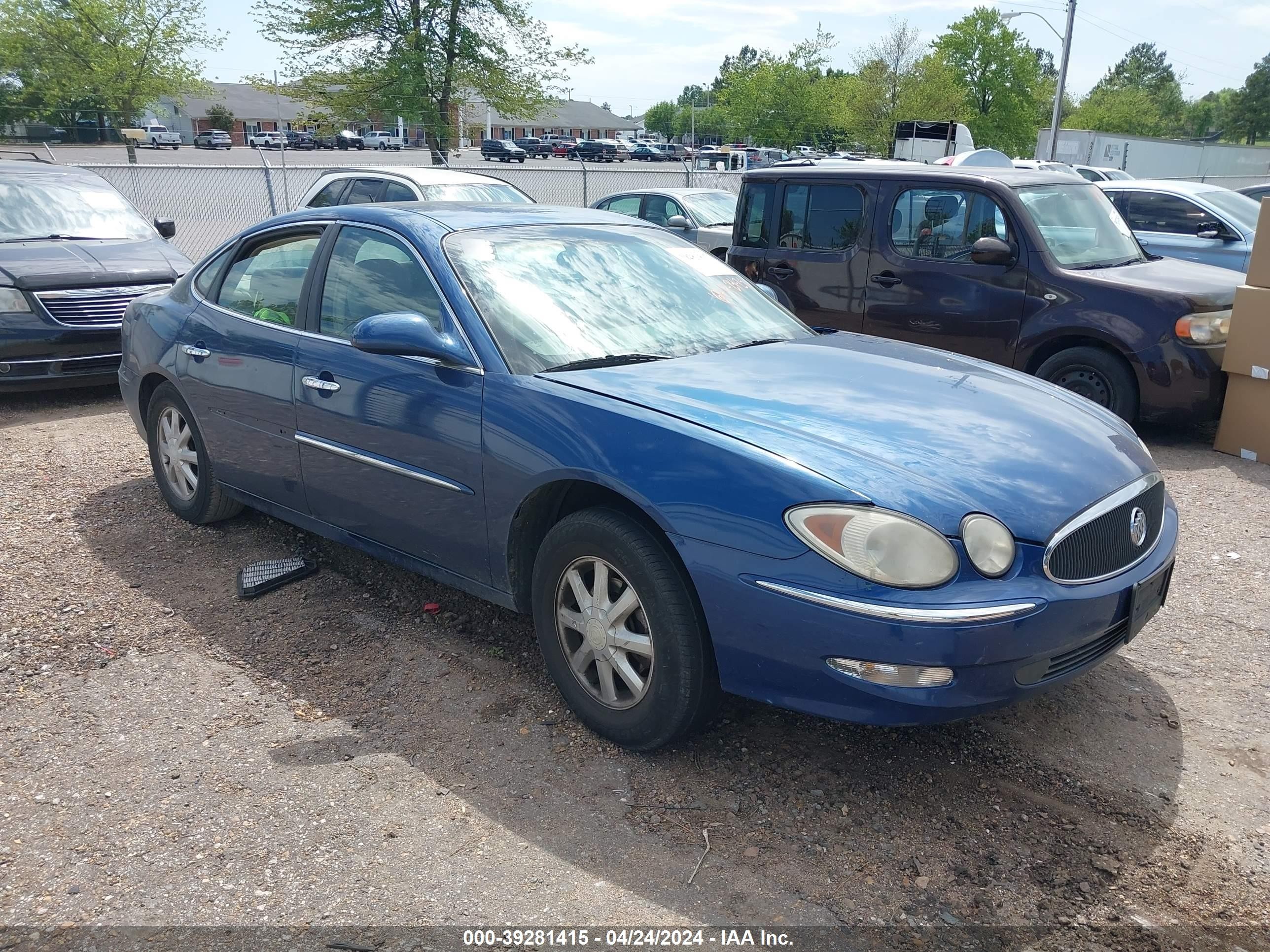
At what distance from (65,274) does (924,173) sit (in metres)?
6.65

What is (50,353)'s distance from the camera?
761 centimetres

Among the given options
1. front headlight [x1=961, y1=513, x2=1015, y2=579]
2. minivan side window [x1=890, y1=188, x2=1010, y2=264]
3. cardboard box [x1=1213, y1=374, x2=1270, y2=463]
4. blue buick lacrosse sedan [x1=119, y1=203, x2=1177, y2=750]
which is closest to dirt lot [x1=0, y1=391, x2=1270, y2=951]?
blue buick lacrosse sedan [x1=119, y1=203, x2=1177, y2=750]

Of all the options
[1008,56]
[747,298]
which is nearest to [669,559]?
[747,298]

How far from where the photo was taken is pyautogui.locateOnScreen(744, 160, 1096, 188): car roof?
24.6ft

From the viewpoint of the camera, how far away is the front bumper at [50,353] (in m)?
7.48

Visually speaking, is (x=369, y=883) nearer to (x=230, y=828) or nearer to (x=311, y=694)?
(x=230, y=828)

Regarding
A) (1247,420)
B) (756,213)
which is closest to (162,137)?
(756,213)

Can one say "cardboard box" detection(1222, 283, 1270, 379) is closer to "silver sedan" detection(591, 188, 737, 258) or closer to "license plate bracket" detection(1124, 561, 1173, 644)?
"license plate bracket" detection(1124, 561, 1173, 644)

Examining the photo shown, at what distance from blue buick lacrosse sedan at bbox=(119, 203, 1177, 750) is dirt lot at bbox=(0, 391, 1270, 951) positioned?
0.36 meters

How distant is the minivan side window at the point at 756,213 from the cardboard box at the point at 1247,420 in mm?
3682

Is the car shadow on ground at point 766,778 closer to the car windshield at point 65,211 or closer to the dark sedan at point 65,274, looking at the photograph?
the dark sedan at point 65,274

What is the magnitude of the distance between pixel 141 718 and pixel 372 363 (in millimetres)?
1495

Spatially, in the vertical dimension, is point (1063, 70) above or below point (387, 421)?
above

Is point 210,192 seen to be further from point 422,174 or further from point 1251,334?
point 1251,334
